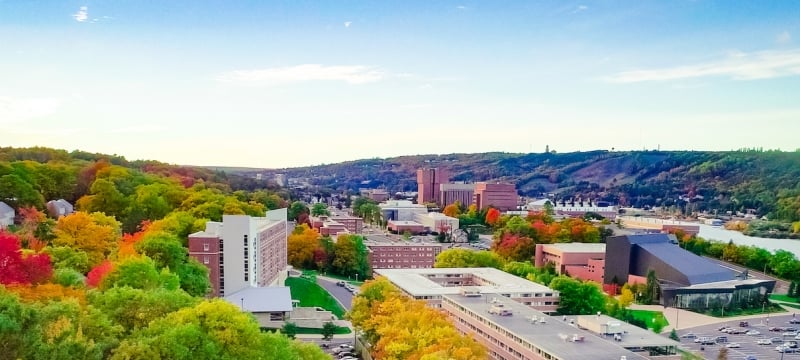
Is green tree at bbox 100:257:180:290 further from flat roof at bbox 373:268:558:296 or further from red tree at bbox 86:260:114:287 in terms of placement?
flat roof at bbox 373:268:558:296

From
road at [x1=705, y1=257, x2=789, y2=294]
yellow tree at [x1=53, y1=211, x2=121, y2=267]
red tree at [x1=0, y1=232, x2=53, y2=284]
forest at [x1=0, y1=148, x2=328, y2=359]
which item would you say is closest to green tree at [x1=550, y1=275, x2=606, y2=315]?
forest at [x1=0, y1=148, x2=328, y2=359]

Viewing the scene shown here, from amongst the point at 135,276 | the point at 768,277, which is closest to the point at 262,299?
the point at 135,276

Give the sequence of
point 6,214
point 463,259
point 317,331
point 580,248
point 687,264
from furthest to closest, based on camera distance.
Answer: point 580,248
point 687,264
point 463,259
point 6,214
point 317,331

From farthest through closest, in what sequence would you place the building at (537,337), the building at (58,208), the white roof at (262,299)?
the building at (58,208), the white roof at (262,299), the building at (537,337)

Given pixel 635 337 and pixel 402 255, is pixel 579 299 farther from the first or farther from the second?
pixel 402 255

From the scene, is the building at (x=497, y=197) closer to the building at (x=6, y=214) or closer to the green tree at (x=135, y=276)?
the building at (x=6, y=214)

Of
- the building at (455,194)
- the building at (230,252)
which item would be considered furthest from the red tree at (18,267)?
the building at (455,194)
